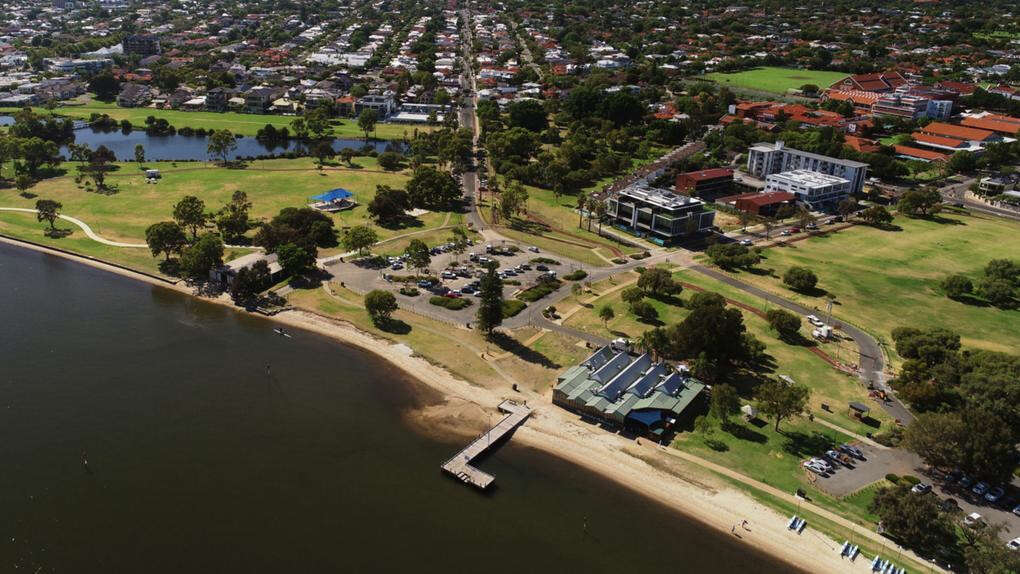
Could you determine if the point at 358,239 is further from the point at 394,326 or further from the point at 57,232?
the point at 57,232

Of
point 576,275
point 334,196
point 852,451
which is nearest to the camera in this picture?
point 852,451

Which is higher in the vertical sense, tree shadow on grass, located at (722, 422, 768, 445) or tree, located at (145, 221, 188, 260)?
tree, located at (145, 221, 188, 260)

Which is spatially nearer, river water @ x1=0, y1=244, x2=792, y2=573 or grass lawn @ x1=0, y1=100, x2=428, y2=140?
river water @ x1=0, y1=244, x2=792, y2=573

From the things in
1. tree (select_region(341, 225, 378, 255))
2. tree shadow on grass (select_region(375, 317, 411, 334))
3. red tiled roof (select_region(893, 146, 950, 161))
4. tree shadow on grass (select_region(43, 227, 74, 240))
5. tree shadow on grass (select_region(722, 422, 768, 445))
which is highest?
red tiled roof (select_region(893, 146, 950, 161))

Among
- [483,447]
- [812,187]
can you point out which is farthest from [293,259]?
[812,187]

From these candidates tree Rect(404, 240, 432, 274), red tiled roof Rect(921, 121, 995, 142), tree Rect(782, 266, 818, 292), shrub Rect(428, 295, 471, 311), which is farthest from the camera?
red tiled roof Rect(921, 121, 995, 142)

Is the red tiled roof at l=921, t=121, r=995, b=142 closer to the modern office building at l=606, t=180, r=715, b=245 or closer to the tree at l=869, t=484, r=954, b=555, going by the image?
the modern office building at l=606, t=180, r=715, b=245

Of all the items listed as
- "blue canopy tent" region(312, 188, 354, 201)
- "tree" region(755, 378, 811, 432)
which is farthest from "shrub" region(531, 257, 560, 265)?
"tree" region(755, 378, 811, 432)

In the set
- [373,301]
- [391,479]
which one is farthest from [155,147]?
[391,479]
